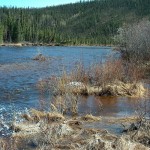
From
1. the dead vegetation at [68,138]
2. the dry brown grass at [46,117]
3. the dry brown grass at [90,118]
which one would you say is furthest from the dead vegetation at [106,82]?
the dead vegetation at [68,138]

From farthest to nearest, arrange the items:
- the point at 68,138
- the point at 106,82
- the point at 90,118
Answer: the point at 106,82
the point at 90,118
the point at 68,138

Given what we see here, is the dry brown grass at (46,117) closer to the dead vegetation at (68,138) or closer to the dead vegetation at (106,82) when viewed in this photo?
the dead vegetation at (68,138)

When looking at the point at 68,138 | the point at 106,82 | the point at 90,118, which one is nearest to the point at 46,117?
the point at 90,118

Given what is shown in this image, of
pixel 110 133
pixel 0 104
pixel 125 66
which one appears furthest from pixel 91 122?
pixel 125 66

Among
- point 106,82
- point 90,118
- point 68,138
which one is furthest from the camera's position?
point 106,82

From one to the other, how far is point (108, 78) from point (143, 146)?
1050cm

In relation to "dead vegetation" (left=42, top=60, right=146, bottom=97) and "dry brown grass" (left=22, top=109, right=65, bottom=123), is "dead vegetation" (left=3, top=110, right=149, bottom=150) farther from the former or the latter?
"dead vegetation" (left=42, top=60, right=146, bottom=97)

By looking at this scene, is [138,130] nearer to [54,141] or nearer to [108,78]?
[54,141]

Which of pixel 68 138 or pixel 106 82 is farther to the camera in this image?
pixel 106 82

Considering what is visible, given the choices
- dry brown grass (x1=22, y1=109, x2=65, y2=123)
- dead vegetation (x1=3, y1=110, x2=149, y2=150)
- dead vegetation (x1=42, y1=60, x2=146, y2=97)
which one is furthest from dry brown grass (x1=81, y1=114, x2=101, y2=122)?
dead vegetation (x1=42, y1=60, x2=146, y2=97)

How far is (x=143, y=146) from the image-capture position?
425 inches

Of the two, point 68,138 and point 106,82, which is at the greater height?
point 106,82

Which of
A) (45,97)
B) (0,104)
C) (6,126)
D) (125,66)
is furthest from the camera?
(125,66)

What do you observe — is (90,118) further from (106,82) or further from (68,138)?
(106,82)
